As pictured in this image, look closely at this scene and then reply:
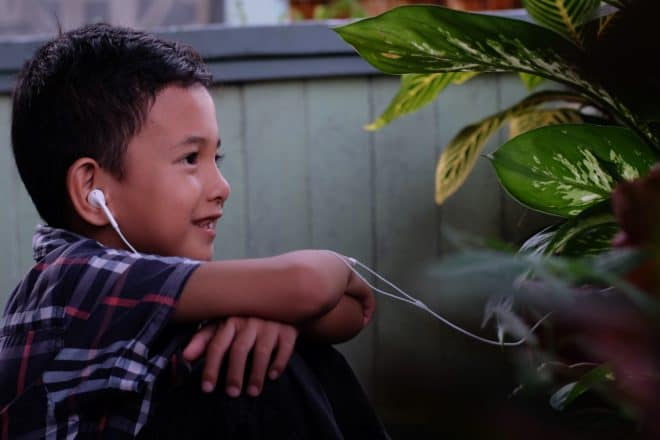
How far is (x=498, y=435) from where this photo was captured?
0.98ft

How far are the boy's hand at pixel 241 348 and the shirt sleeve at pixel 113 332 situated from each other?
47mm

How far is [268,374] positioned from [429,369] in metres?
0.67

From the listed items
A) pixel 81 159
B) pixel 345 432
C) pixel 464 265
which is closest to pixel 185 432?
pixel 345 432

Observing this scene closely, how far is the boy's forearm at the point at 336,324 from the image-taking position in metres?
1.20

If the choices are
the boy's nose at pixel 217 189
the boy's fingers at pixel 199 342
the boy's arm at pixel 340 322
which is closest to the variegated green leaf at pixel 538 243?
the boy's arm at pixel 340 322

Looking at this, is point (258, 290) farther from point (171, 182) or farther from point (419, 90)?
point (419, 90)

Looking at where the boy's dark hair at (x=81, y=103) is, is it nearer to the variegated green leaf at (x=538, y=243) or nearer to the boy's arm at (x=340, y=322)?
the boy's arm at (x=340, y=322)

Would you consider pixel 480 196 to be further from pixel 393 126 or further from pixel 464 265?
pixel 464 265

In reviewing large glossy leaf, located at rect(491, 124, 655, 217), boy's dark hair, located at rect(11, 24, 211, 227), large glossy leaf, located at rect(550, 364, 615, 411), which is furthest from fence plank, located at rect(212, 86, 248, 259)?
large glossy leaf, located at rect(550, 364, 615, 411)

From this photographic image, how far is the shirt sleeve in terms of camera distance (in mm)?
1077

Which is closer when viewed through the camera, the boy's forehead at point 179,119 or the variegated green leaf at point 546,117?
the boy's forehead at point 179,119

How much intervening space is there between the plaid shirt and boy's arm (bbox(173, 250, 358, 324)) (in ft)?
0.08

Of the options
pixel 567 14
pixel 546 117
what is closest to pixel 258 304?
pixel 567 14

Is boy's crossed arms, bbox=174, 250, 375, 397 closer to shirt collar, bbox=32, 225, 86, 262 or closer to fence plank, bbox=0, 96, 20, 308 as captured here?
shirt collar, bbox=32, 225, 86, 262
